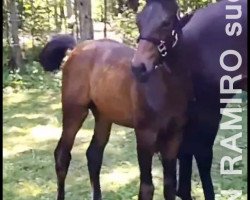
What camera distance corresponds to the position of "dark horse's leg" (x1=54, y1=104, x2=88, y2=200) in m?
2.26

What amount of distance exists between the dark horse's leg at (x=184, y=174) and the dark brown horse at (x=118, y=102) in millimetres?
100

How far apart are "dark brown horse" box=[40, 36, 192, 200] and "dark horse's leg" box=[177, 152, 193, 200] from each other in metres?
0.10

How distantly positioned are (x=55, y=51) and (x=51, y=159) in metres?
1.11

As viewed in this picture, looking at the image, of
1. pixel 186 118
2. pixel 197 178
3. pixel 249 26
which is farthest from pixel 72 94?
pixel 197 178

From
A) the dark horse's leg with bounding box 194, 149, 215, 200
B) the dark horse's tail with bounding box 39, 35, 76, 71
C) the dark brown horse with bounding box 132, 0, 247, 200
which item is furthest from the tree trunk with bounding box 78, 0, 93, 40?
the dark horse's leg with bounding box 194, 149, 215, 200

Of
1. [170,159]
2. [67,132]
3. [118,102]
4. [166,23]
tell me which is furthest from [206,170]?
[166,23]

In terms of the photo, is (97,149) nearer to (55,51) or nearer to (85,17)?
(55,51)

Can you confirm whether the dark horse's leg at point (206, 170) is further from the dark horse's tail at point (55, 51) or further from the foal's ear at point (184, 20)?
the dark horse's tail at point (55, 51)

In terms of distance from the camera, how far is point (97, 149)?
2393 millimetres

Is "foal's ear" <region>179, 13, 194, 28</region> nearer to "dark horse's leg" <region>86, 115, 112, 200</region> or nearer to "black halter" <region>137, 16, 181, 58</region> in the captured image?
"black halter" <region>137, 16, 181, 58</region>

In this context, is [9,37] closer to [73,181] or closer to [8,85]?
[8,85]

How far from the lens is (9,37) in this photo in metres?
4.38

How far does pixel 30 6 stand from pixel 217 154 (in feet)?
6.28

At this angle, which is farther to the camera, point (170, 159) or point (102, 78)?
point (102, 78)
